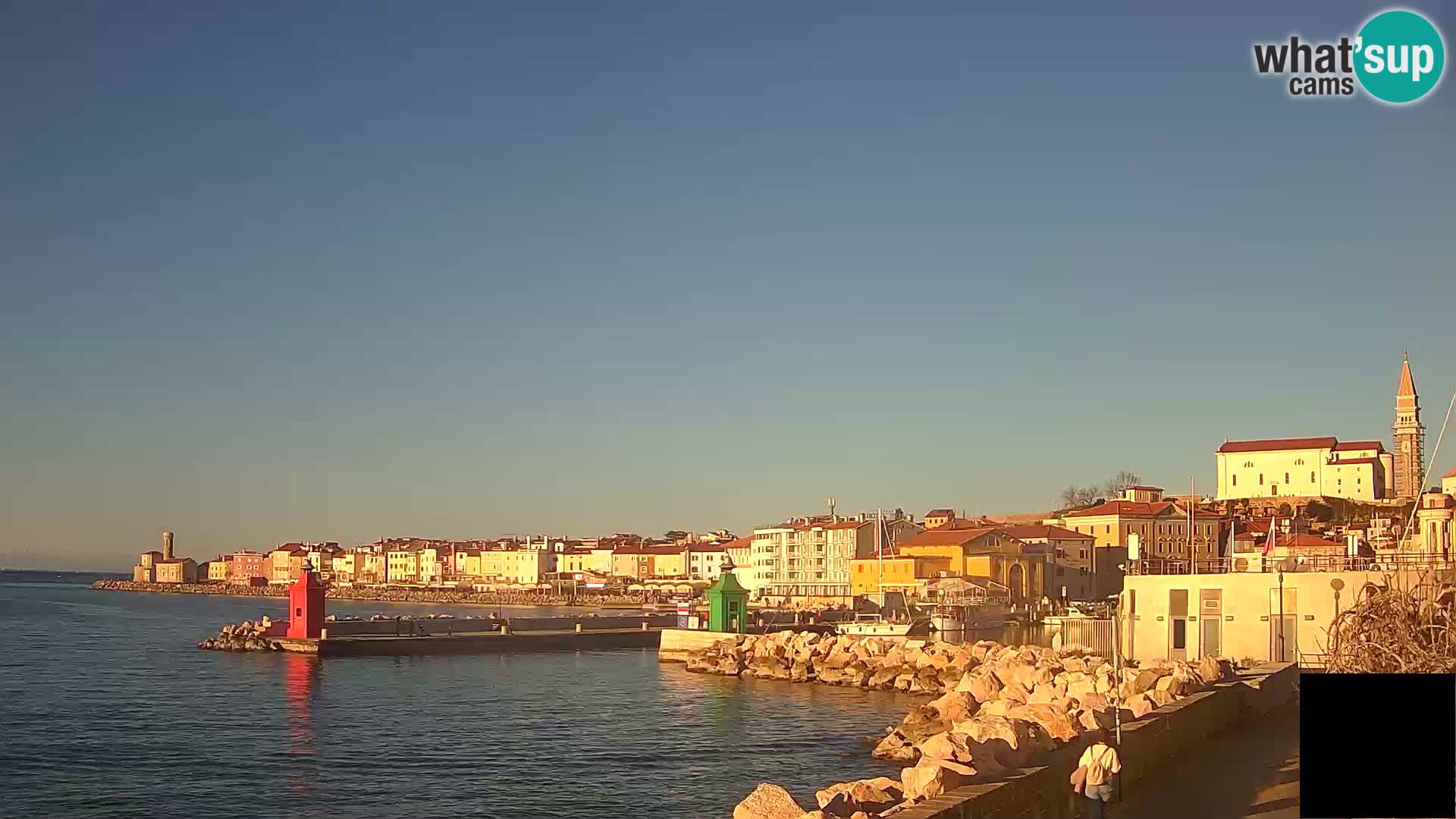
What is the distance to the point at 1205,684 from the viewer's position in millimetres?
22266

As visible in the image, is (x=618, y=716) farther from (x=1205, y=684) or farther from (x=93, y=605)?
(x=93, y=605)

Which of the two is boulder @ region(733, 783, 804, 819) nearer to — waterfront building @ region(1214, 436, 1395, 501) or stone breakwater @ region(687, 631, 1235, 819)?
stone breakwater @ region(687, 631, 1235, 819)

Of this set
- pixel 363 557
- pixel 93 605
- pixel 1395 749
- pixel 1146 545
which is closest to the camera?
pixel 1395 749

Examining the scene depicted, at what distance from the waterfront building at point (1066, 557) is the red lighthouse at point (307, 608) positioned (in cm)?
4504

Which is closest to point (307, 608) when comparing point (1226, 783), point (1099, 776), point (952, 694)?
point (952, 694)

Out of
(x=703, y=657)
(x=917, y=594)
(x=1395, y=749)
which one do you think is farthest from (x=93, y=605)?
(x=1395, y=749)

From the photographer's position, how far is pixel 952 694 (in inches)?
1072

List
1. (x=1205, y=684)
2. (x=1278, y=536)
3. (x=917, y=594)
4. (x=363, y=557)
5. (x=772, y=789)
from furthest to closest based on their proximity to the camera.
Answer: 1. (x=363, y=557)
2. (x=917, y=594)
3. (x=1278, y=536)
4. (x=1205, y=684)
5. (x=772, y=789)

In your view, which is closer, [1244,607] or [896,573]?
[1244,607]

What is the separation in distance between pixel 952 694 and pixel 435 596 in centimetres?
12359

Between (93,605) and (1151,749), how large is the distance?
135m

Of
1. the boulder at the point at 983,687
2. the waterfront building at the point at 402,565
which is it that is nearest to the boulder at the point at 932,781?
the boulder at the point at 983,687

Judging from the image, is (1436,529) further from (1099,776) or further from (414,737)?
(1099,776)

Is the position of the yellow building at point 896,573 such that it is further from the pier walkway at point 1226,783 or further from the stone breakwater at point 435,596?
the pier walkway at point 1226,783
